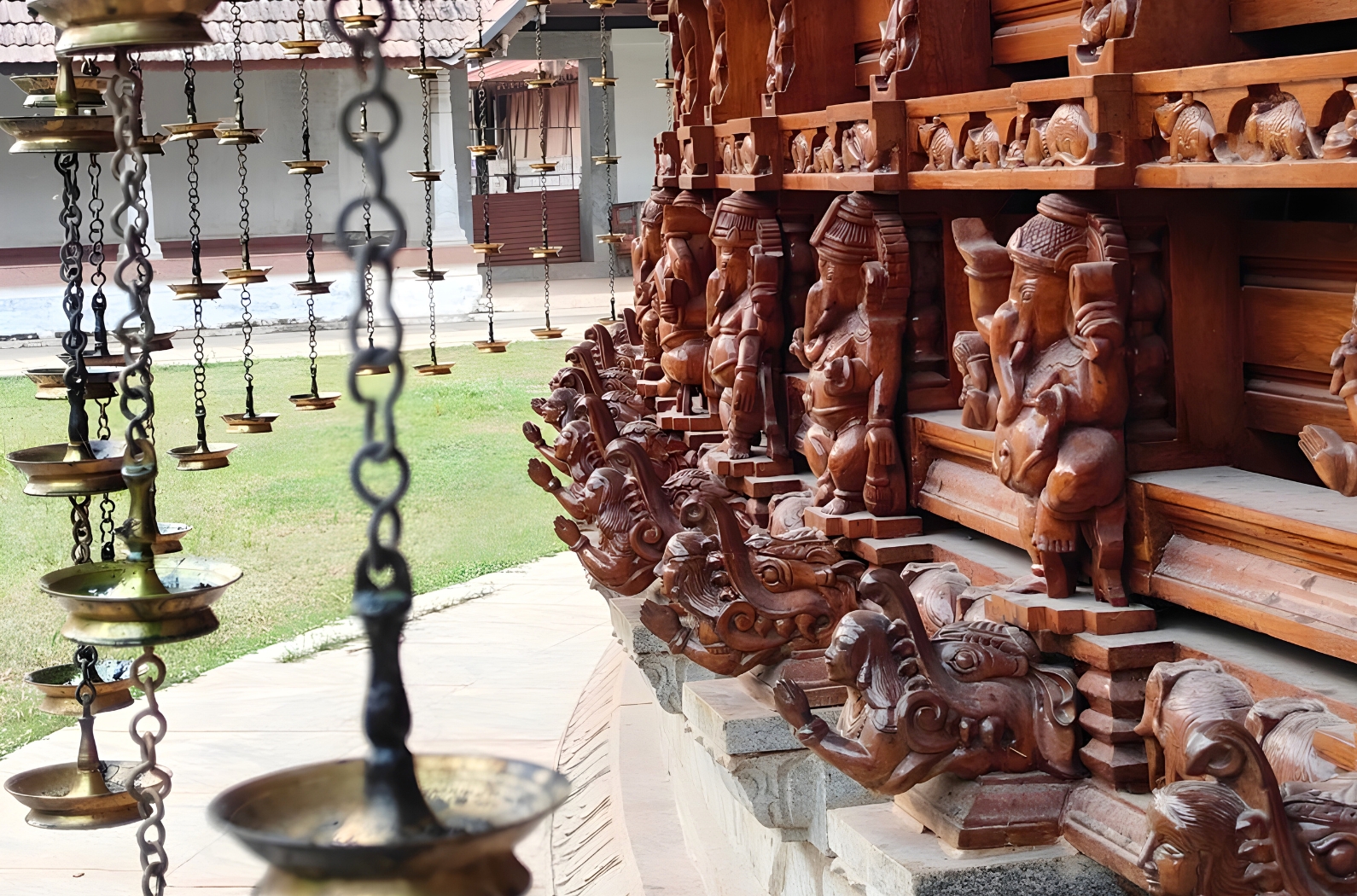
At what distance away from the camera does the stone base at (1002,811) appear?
2.22 meters

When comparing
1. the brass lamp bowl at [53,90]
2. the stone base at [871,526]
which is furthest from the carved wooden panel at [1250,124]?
the brass lamp bowl at [53,90]

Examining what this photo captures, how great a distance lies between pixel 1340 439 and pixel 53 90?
209cm

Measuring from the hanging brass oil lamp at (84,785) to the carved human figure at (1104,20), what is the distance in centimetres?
177

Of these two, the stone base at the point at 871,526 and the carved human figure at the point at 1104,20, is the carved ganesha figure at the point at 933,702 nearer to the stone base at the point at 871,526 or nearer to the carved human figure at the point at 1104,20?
the stone base at the point at 871,526

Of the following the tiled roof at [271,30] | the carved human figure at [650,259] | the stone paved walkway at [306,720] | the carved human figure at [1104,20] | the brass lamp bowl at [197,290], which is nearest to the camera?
the carved human figure at [1104,20]

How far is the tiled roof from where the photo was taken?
13.7m

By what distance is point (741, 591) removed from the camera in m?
3.01

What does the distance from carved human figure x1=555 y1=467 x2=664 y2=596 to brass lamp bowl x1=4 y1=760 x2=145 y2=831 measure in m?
1.45

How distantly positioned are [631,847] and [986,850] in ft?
7.53

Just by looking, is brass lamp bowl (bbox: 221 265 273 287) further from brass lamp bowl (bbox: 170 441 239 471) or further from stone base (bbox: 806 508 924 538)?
stone base (bbox: 806 508 924 538)

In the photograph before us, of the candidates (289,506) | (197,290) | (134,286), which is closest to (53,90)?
(134,286)

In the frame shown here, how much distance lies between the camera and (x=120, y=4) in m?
1.61

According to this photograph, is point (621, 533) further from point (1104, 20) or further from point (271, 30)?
point (271, 30)

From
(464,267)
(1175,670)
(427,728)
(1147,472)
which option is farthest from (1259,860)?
(464,267)
